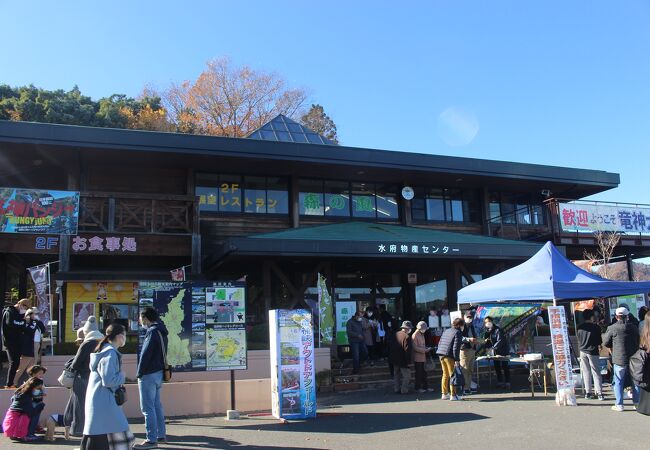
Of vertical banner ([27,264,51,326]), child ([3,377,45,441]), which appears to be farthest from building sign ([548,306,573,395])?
vertical banner ([27,264,51,326])

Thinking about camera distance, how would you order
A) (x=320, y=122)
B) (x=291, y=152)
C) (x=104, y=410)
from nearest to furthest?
(x=104, y=410)
(x=291, y=152)
(x=320, y=122)

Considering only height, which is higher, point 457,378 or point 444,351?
point 444,351

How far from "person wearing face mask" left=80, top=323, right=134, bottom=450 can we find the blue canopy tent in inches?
308

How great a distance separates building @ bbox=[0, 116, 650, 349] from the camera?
1528cm

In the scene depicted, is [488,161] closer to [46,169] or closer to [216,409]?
[216,409]

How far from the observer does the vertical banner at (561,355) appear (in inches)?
388

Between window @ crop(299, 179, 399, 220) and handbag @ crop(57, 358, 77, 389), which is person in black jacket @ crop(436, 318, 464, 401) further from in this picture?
window @ crop(299, 179, 399, 220)

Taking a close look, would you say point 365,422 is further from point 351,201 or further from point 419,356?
point 351,201

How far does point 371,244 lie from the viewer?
1518 centimetres

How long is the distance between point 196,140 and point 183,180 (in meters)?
1.96

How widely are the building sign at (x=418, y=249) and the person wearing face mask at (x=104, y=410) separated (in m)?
10.6

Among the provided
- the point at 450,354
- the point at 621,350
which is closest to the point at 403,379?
the point at 450,354

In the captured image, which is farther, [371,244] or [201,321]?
[371,244]

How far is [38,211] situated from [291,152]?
710 cm
